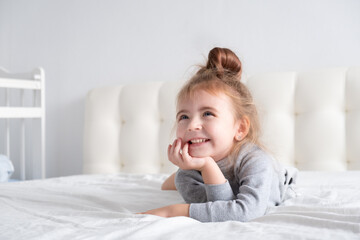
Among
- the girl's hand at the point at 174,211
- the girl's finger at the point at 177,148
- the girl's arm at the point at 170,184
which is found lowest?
the girl's arm at the point at 170,184

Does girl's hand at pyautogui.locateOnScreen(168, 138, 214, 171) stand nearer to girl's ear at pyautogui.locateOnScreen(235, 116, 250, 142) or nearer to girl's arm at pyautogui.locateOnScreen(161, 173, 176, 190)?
girl's ear at pyautogui.locateOnScreen(235, 116, 250, 142)

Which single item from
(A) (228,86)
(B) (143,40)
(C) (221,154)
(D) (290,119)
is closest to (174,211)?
(C) (221,154)

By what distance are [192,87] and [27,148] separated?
168cm

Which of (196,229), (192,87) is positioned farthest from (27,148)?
(196,229)

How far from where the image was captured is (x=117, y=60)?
2092 millimetres

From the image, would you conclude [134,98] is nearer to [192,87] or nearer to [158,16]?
[158,16]

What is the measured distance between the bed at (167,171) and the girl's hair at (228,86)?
0.64 feet

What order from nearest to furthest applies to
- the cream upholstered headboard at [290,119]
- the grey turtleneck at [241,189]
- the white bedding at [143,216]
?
the white bedding at [143,216]
the grey turtleneck at [241,189]
the cream upholstered headboard at [290,119]

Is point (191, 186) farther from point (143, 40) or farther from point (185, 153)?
point (143, 40)

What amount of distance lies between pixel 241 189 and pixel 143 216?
8.1 inches

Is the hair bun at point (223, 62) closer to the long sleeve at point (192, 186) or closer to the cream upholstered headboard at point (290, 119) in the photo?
the long sleeve at point (192, 186)

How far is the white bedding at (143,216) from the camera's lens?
25.6 inches

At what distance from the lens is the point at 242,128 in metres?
0.96

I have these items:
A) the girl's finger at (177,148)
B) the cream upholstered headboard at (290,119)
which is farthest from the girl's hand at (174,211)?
the cream upholstered headboard at (290,119)
